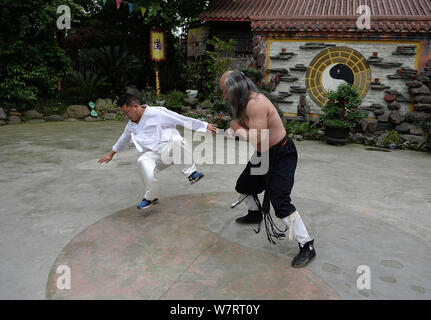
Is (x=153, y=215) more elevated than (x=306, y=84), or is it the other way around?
(x=306, y=84)

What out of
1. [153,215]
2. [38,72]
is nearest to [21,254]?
[153,215]

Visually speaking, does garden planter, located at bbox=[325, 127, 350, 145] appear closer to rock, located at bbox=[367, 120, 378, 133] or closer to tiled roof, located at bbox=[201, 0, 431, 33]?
rock, located at bbox=[367, 120, 378, 133]

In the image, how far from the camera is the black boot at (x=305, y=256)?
2719 mm

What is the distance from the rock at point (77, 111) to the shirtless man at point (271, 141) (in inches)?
366

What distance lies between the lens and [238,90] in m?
2.72

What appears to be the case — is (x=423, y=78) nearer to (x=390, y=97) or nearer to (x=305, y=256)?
(x=390, y=97)

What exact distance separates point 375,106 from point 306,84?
189 centimetres

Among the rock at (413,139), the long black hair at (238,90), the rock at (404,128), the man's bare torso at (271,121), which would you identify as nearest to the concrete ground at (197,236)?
the man's bare torso at (271,121)

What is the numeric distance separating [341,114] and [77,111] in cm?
792

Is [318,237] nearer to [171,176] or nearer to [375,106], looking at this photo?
[171,176]

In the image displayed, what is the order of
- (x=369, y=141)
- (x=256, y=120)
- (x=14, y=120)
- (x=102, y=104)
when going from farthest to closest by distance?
1. (x=102, y=104)
2. (x=14, y=120)
3. (x=369, y=141)
4. (x=256, y=120)

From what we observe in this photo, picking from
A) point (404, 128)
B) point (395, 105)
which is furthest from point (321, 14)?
point (404, 128)

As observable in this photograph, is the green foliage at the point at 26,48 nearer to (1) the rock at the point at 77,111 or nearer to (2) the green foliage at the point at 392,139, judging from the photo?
(1) the rock at the point at 77,111
